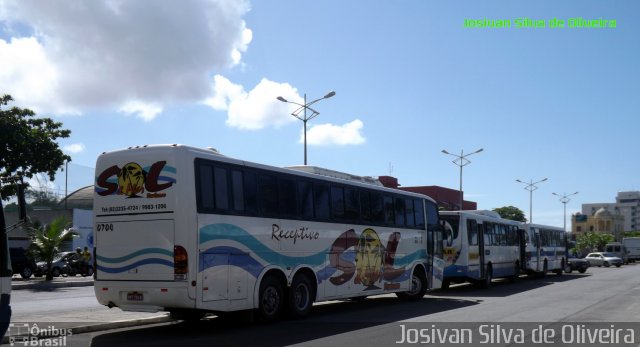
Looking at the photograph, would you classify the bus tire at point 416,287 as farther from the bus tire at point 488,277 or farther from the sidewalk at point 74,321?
the sidewalk at point 74,321

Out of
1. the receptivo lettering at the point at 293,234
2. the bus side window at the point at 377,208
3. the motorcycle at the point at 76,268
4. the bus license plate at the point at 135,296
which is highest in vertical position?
the bus side window at the point at 377,208

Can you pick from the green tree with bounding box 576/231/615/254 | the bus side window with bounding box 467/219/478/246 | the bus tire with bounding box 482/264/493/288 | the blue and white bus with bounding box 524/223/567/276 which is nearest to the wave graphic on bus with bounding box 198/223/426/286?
the bus side window with bounding box 467/219/478/246

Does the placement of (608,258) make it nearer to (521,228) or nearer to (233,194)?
(521,228)

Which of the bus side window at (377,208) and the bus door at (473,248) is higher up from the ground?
the bus side window at (377,208)

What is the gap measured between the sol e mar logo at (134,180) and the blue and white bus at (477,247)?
14.6 m

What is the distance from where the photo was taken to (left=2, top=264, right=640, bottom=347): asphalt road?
11086mm

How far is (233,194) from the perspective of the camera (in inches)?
501

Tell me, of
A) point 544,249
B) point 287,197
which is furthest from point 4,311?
point 544,249

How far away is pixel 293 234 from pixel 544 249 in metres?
25.3

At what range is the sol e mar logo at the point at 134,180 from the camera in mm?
11836

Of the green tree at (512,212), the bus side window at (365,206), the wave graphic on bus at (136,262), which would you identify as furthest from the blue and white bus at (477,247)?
the green tree at (512,212)

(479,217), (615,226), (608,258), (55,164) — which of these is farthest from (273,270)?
(615,226)

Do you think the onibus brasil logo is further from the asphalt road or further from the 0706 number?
the 0706 number

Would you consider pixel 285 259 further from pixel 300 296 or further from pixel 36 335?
pixel 36 335
